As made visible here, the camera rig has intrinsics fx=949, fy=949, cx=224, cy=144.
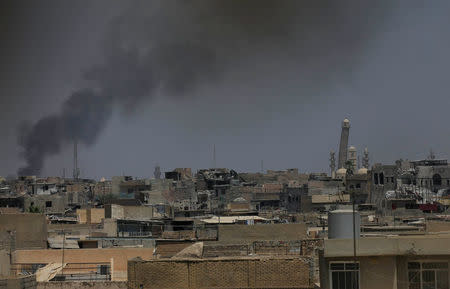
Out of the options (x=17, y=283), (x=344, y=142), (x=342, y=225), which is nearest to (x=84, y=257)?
(x=17, y=283)

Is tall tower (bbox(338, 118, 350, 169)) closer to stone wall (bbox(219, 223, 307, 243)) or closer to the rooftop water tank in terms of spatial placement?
stone wall (bbox(219, 223, 307, 243))

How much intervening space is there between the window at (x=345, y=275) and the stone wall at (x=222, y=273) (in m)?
1.97

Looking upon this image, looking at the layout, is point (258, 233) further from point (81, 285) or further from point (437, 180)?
point (437, 180)

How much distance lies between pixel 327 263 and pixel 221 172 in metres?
80.9

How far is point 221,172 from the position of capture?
320 feet

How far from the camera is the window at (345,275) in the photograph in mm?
16578

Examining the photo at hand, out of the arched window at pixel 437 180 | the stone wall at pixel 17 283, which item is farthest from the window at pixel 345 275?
the arched window at pixel 437 180

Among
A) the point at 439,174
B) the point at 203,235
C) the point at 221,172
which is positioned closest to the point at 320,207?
the point at 439,174

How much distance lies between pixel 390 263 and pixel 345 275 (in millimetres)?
819

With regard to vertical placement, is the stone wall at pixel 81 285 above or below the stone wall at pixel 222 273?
below

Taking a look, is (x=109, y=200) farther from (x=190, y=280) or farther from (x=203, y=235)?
(x=190, y=280)

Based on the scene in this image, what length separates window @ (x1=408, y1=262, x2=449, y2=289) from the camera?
16.5 m

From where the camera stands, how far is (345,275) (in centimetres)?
1664

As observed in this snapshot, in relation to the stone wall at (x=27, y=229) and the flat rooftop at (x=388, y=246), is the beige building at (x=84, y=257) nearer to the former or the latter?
the stone wall at (x=27, y=229)
